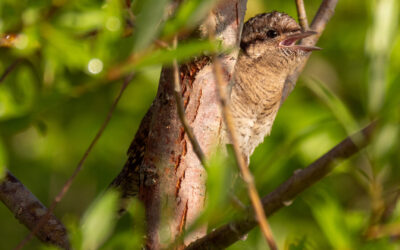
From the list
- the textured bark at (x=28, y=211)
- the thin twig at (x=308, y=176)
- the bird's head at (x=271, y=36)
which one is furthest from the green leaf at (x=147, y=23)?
the bird's head at (x=271, y=36)

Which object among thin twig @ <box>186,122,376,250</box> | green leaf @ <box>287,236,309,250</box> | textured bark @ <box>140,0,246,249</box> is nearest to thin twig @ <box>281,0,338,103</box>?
textured bark @ <box>140,0,246,249</box>

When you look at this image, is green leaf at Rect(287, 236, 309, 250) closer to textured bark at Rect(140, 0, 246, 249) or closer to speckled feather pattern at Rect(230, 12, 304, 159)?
textured bark at Rect(140, 0, 246, 249)

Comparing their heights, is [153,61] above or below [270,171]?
above

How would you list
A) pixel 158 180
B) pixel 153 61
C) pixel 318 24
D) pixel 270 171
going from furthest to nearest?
1. pixel 318 24
2. pixel 158 180
3. pixel 270 171
4. pixel 153 61

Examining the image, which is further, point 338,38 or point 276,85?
point 338,38

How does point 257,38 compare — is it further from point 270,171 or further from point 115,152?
point 270,171

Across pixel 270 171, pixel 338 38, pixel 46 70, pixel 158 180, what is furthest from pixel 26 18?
pixel 338 38

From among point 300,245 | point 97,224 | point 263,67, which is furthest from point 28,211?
point 263,67
